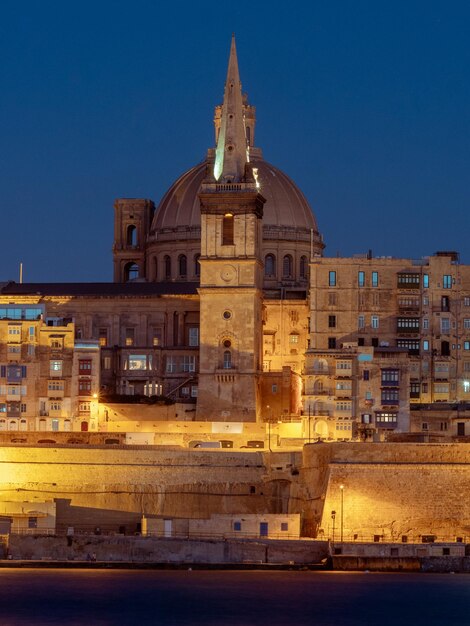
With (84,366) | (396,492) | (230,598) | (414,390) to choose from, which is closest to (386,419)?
(414,390)

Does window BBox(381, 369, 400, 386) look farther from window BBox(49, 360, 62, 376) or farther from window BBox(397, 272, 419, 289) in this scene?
window BBox(49, 360, 62, 376)

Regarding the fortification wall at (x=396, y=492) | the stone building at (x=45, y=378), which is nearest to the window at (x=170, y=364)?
the stone building at (x=45, y=378)

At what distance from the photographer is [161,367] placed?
393ft

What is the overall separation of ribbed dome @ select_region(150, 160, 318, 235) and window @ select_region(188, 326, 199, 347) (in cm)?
1047

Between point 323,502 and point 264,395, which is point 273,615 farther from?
point 264,395

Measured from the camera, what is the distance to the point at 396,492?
9362 centimetres

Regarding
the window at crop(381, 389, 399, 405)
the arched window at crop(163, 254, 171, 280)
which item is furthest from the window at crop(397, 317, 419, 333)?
the arched window at crop(163, 254, 171, 280)

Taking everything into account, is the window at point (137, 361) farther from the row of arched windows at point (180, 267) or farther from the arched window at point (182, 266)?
the arched window at point (182, 266)

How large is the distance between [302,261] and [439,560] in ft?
148

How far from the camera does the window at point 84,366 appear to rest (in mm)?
114812

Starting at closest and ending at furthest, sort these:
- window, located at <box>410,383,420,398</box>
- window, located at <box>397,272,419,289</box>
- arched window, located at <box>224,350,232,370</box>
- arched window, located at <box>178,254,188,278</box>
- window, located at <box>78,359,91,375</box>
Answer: window, located at <box>78,359,91,375</box>
arched window, located at <box>224,350,232,370</box>
window, located at <box>410,383,420,398</box>
window, located at <box>397,272,419,289</box>
arched window, located at <box>178,254,188,278</box>

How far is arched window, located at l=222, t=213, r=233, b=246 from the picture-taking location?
381ft

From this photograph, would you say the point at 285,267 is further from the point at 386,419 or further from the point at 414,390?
the point at 386,419

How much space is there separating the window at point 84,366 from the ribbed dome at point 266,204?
724 inches
